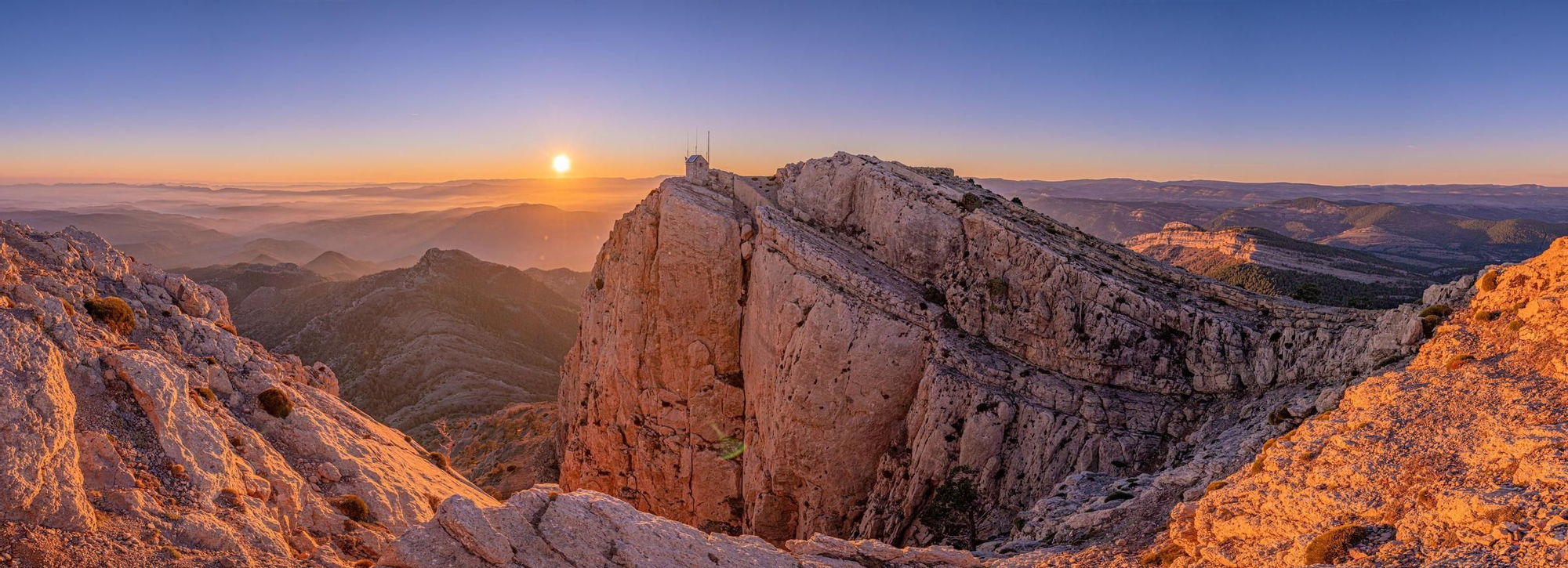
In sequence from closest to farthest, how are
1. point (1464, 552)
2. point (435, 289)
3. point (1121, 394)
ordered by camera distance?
point (1464, 552) → point (1121, 394) → point (435, 289)

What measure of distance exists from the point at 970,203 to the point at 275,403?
43.4 metres

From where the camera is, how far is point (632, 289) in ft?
195

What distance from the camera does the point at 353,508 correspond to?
25.4m

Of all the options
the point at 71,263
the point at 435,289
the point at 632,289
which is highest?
the point at 71,263

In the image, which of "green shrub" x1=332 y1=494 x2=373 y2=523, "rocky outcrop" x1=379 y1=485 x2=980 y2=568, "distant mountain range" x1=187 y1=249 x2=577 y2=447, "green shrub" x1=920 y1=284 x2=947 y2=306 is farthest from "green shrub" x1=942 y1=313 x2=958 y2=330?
"distant mountain range" x1=187 y1=249 x2=577 y2=447

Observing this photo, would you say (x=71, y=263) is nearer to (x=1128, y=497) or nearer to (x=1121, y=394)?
(x=1128, y=497)

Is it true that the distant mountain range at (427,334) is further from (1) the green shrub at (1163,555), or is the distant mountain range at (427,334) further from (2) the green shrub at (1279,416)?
(2) the green shrub at (1279,416)

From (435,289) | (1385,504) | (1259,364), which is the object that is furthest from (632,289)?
(435,289)

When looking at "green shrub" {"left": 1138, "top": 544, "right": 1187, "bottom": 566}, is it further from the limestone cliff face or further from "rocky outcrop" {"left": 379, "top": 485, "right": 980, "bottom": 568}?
the limestone cliff face

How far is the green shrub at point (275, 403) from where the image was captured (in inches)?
1100

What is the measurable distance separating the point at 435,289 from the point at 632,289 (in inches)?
3982

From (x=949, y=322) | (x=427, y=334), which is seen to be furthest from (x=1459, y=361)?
(x=427, y=334)

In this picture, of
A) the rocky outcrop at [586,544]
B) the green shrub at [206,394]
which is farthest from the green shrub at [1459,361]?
the green shrub at [206,394]

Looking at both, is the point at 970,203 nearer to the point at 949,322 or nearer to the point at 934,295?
the point at 934,295
